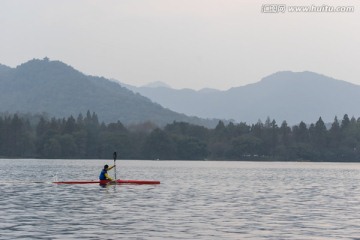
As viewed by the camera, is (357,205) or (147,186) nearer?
(357,205)

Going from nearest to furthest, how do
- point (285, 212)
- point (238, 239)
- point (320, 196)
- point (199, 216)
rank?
1. point (238, 239)
2. point (199, 216)
3. point (285, 212)
4. point (320, 196)

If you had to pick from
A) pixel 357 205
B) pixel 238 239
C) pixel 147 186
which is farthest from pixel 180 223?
pixel 147 186

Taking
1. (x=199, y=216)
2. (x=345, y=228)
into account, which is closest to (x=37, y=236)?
(x=199, y=216)

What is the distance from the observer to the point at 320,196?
74.1 meters

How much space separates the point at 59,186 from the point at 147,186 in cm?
1042

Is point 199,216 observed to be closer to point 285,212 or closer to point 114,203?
point 285,212

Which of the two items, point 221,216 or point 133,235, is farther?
point 221,216

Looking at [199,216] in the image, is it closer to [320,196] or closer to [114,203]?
[114,203]

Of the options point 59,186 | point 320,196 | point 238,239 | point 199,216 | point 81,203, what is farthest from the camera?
point 59,186

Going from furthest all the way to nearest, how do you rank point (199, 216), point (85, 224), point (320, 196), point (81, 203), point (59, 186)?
point (59, 186)
point (320, 196)
point (81, 203)
point (199, 216)
point (85, 224)

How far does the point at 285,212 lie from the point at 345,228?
991 cm

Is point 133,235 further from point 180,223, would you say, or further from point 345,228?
point 345,228

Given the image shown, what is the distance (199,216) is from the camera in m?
48.8

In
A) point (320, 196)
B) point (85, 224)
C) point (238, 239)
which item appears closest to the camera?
point (238, 239)
